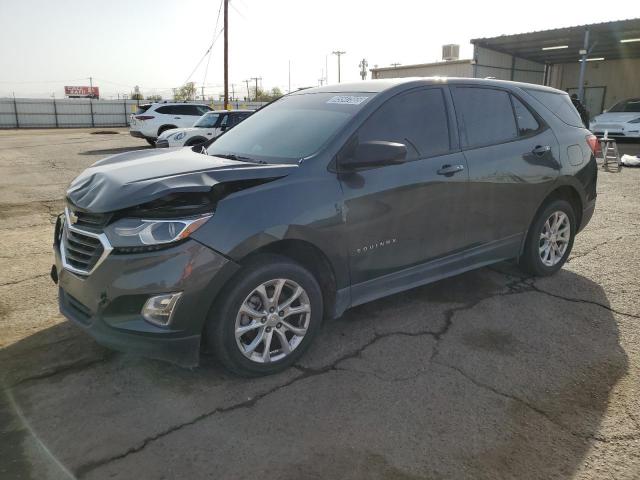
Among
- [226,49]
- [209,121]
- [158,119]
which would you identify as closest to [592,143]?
[209,121]

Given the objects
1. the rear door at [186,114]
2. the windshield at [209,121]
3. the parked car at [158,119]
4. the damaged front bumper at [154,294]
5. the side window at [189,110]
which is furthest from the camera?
the side window at [189,110]

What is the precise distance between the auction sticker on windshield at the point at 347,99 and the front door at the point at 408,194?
0.17 metres

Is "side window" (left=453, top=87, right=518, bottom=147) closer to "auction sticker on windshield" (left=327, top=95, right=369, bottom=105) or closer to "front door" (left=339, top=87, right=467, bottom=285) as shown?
"front door" (left=339, top=87, right=467, bottom=285)

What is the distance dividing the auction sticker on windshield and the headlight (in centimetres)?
151

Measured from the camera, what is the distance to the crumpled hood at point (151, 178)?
9.20ft

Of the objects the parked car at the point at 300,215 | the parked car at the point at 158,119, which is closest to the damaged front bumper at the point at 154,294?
the parked car at the point at 300,215

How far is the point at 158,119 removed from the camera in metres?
19.3

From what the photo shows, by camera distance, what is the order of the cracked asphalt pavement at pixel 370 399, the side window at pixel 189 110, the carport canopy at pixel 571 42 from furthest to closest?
the side window at pixel 189 110, the carport canopy at pixel 571 42, the cracked asphalt pavement at pixel 370 399

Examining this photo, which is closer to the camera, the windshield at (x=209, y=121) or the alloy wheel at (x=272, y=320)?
the alloy wheel at (x=272, y=320)

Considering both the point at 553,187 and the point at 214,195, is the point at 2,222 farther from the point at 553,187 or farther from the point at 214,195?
the point at 553,187

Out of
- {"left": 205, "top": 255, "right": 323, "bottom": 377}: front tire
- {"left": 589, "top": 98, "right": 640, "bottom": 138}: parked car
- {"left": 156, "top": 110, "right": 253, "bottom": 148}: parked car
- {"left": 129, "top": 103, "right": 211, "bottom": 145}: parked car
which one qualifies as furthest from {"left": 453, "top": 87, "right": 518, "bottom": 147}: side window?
{"left": 129, "top": 103, "right": 211, "bottom": 145}: parked car

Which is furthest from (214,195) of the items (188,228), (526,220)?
(526,220)

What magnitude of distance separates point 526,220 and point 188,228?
3.13 metres

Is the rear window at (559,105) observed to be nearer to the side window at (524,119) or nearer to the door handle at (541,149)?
the side window at (524,119)
